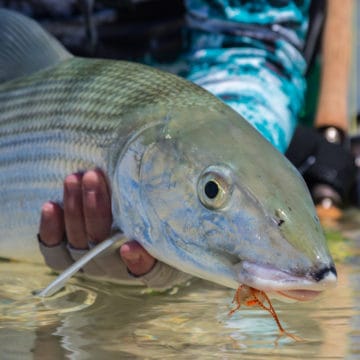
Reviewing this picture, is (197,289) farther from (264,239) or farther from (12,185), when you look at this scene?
(264,239)

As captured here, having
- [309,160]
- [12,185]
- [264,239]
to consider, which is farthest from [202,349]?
[309,160]

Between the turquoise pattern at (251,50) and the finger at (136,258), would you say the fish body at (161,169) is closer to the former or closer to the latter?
the finger at (136,258)

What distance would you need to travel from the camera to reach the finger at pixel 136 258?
4.85 feet

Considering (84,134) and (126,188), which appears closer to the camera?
(126,188)

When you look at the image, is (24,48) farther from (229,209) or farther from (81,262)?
(229,209)

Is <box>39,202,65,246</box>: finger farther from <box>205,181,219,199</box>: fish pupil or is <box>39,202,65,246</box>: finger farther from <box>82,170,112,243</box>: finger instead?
<box>205,181,219,199</box>: fish pupil

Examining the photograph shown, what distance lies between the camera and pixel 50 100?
1698mm

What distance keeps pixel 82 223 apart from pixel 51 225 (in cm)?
6

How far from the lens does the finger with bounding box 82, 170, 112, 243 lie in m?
1.53

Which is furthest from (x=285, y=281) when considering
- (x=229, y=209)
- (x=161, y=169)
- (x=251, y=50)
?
(x=251, y=50)

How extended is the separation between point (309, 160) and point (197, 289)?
4.32ft

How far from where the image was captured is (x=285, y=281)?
1.23m

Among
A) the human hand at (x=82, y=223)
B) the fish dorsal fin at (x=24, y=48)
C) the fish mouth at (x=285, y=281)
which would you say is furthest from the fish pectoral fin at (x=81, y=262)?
the fish dorsal fin at (x=24, y=48)

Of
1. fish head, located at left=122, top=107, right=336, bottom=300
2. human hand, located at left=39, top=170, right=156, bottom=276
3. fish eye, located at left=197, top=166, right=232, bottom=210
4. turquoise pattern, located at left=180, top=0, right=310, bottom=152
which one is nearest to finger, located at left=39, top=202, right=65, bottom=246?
human hand, located at left=39, top=170, right=156, bottom=276
